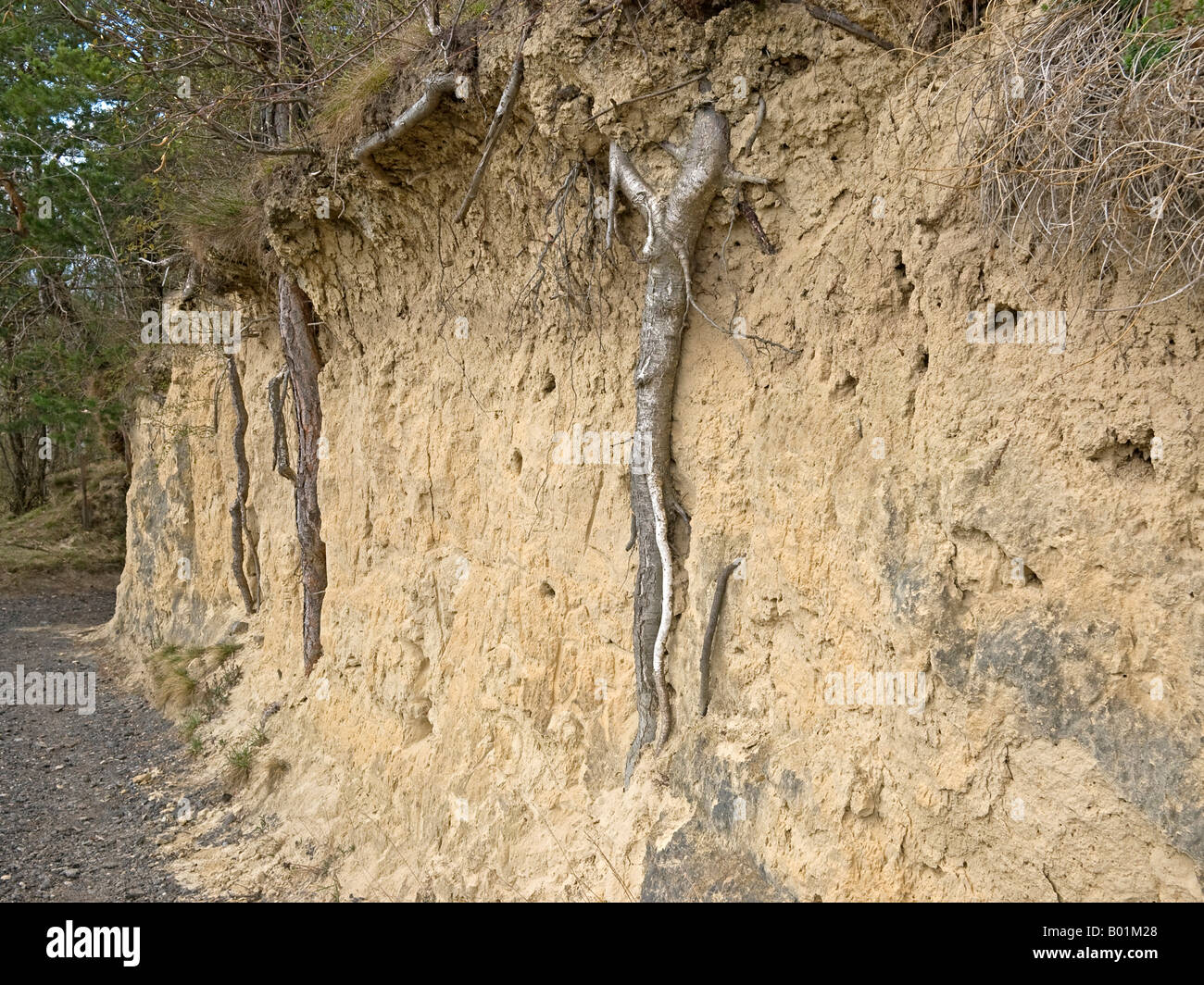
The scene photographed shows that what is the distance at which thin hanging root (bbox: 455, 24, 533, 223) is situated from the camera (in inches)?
188

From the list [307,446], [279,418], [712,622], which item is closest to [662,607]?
[712,622]

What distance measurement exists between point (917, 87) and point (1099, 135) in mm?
989

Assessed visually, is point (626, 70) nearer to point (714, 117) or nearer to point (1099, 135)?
point (714, 117)

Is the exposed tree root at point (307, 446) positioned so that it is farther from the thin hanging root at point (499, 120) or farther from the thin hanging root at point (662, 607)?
the thin hanging root at point (662, 607)

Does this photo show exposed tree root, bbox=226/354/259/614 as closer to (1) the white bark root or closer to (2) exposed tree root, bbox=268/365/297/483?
(2) exposed tree root, bbox=268/365/297/483

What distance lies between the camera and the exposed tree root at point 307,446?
7.90 m

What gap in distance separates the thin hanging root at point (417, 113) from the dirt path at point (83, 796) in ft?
16.1

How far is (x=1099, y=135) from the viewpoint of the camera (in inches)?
108

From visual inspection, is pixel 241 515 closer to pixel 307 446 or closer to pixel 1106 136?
pixel 307 446

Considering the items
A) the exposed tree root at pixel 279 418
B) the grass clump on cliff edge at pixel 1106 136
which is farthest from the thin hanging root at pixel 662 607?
the exposed tree root at pixel 279 418

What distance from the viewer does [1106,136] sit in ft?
8.98

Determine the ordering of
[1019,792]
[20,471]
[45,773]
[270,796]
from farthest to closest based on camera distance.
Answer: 1. [20,471]
2. [45,773]
3. [270,796]
4. [1019,792]

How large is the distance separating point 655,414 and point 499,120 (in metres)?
1.82

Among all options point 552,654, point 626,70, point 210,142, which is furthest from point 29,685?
point 626,70
